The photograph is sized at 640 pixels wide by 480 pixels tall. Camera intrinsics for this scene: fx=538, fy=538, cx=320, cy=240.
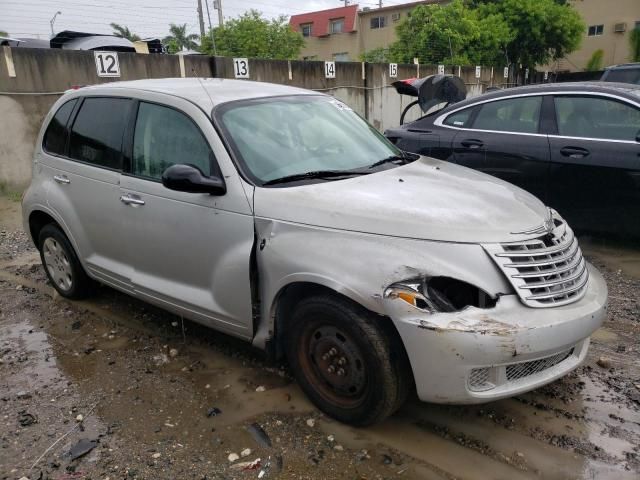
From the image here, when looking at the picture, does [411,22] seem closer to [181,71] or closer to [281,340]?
[181,71]

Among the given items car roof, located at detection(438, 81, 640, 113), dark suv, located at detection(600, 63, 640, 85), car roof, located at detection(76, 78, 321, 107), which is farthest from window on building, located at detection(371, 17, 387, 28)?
car roof, located at detection(76, 78, 321, 107)

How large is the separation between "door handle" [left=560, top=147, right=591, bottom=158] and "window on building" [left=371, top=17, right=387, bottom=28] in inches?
1533

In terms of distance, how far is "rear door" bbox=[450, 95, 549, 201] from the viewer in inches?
213

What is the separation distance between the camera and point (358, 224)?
2721 millimetres

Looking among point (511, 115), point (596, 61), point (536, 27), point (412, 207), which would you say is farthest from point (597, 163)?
point (596, 61)

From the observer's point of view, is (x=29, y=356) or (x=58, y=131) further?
(x=58, y=131)

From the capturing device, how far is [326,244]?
9.04 ft

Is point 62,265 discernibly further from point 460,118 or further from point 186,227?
point 460,118

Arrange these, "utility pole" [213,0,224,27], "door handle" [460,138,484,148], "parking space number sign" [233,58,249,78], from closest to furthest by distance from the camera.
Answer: "door handle" [460,138,484,148]
"parking space number sign" [233,58,249,78]
"utility pole" [213,0,224,27]

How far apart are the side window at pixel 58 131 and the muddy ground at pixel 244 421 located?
1548 mm

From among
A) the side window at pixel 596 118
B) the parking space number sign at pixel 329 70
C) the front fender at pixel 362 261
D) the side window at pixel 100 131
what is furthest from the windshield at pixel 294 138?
the parking space number sign at pixel 329 70

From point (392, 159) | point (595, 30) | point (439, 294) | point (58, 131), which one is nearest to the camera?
point (439, 294)

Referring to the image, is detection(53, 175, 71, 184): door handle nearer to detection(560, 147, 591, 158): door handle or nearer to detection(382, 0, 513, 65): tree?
detection(560, 147, 591, 158): door handle

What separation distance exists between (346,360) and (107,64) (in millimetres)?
8663
